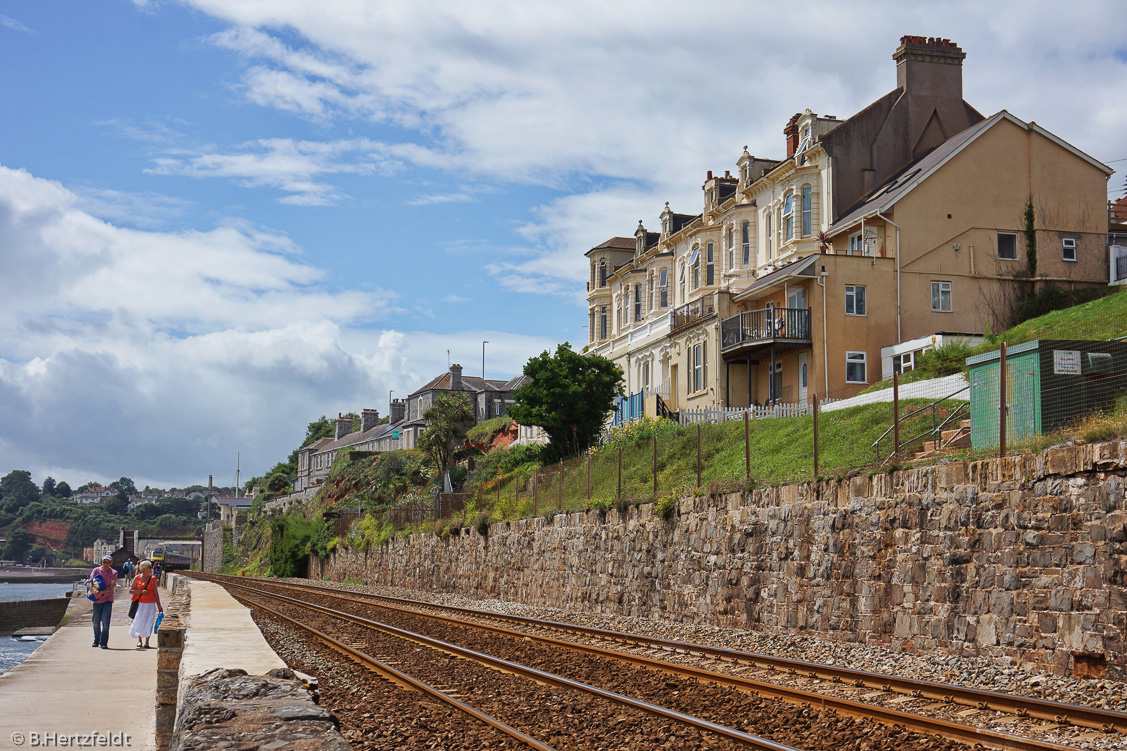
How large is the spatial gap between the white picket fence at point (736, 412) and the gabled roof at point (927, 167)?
7.62 m

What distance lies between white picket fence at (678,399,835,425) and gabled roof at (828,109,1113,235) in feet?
25.0

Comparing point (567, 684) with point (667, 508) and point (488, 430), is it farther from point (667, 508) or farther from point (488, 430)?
point (488, 430)

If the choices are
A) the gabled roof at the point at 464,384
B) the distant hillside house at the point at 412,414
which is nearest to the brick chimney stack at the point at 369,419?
the distant hillside house at the point at 412,414

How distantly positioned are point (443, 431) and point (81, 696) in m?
48.1

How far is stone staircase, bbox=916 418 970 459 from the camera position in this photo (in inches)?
655

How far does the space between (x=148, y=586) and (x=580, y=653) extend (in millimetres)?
9199

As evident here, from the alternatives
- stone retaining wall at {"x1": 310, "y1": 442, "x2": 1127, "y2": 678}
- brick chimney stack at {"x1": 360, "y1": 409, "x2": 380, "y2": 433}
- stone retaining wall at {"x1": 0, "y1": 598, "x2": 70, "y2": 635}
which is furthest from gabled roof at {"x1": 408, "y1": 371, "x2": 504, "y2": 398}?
stone retaining wall at {"x1": 310, "y1": 442, "x2": 1127, "y2": 678}

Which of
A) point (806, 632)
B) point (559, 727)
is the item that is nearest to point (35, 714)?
point (559, 727)

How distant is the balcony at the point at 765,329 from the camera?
35188mm

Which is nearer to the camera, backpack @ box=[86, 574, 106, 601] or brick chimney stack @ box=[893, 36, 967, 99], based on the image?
backpack @ box=[86, 574, 106, 601]

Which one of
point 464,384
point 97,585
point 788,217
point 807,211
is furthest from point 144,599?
point 464,384

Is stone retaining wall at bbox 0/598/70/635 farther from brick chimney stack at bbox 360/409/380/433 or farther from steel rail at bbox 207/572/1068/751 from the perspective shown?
brick chimney stack at bbox 360/409/380/433

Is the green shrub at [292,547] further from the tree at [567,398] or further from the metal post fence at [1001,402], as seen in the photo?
the metal post fence at [1001,402]

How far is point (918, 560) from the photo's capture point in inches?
528
